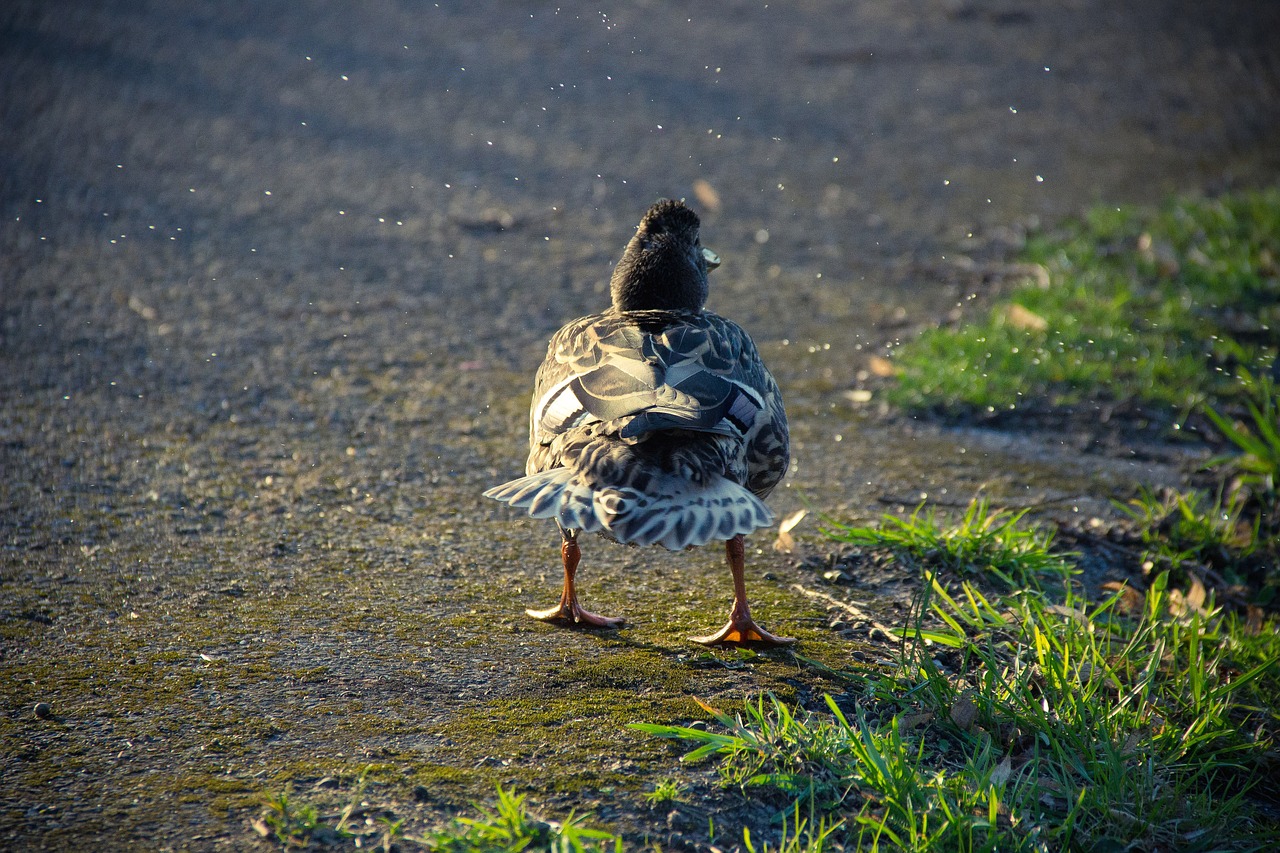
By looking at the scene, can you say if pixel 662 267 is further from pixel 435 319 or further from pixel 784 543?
pixel 435 319

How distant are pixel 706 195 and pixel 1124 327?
332 cm

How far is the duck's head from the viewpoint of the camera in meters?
4.45

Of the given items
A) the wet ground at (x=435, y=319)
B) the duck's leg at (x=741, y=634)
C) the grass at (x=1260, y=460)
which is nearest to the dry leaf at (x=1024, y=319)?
the wet ground at (x=435, y=319)

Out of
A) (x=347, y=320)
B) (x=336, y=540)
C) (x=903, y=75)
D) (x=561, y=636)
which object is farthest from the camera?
(x=903, y=75)

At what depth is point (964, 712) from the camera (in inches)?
130

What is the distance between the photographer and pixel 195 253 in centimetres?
717

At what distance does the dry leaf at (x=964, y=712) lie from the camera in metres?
3.28

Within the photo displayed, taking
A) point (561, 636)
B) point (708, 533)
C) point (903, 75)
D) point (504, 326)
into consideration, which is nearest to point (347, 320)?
point (504, 326)

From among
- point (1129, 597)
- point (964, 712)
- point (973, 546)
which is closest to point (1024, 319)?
point (1129, 597)

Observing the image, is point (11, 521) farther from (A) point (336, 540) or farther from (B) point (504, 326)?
(B) point (504, 326)

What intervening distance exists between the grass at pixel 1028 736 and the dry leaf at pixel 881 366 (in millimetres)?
1986

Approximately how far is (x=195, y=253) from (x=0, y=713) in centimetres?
456

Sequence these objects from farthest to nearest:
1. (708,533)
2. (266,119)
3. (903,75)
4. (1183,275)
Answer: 1. (903,75)
2. (266,119)
3. (1183,275)
4. (708,533)

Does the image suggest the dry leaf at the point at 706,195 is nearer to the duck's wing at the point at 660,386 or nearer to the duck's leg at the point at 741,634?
the duck's wing at the point at 660,386
